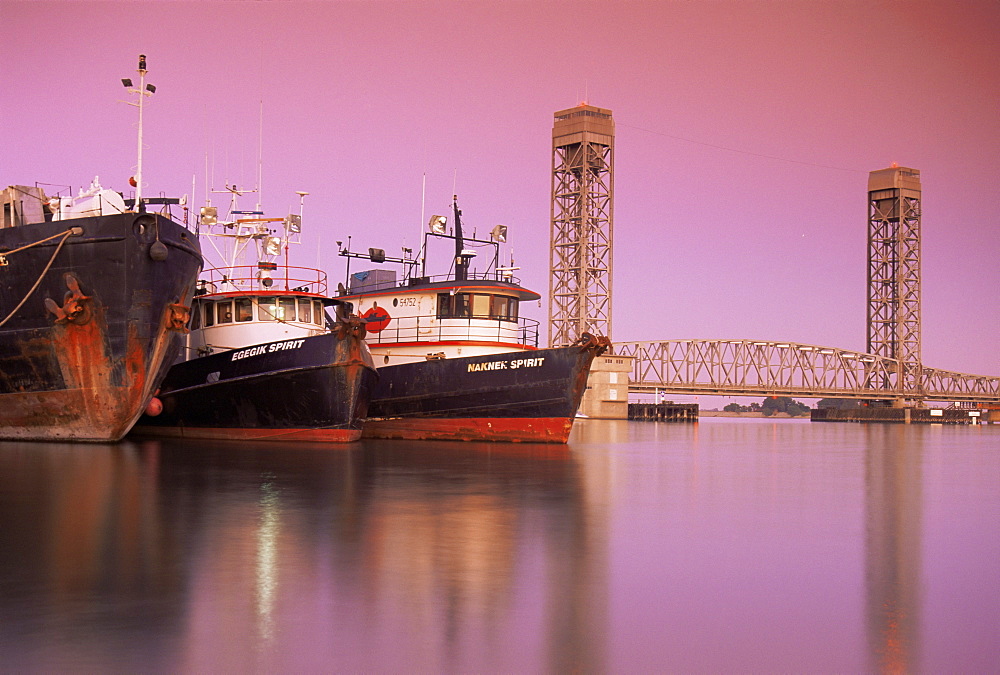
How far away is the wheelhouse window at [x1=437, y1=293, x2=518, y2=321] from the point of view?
29.7 metres

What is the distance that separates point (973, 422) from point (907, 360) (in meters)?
20.3

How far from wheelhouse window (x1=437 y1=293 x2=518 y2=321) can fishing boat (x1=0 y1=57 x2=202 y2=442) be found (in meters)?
9.29

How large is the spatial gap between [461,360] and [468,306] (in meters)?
2.90

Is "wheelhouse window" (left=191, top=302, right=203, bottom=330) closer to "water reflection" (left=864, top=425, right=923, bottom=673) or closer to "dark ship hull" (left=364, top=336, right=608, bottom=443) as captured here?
"dark ship hull" (left=364, top=336, right=608, bottom=443)

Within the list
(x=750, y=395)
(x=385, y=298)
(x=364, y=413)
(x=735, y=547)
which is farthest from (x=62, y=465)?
(x=750, y=395)

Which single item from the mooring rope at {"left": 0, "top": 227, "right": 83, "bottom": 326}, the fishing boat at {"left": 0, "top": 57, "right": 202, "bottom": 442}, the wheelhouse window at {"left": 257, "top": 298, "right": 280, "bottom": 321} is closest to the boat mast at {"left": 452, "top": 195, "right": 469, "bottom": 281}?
the wheelhouse window at {"left": 257, "top": 298, "right": 280, "bottom": 321}

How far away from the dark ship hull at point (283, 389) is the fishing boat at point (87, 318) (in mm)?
2856

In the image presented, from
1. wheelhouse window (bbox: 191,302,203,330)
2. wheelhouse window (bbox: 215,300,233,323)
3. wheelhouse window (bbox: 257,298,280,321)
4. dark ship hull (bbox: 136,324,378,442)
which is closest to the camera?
dark ship hull (bbox: 136,324,378,442)

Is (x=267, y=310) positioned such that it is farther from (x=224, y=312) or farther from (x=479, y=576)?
(x=479, y=576)

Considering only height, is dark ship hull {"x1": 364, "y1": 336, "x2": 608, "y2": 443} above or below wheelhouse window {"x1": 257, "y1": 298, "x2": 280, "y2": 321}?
below

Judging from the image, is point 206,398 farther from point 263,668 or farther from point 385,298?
point 263,668

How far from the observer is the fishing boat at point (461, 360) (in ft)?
88.6

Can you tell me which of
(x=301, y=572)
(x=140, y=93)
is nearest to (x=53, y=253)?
(x=140, y=93)

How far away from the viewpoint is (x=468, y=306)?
97.6 feet
